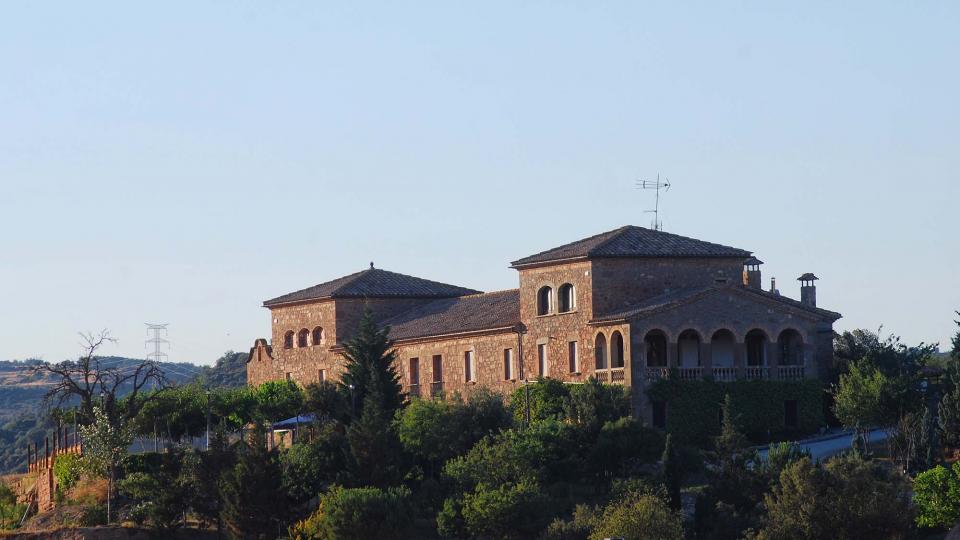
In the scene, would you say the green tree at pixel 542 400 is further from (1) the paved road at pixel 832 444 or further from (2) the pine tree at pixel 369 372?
(1) the paved road at pixel 832 444

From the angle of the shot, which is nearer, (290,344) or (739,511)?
(739,511)

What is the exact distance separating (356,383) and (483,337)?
18.8 feet

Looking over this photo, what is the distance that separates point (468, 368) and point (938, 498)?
86.6 feet

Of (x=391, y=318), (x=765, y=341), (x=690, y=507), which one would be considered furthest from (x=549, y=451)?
(x=391, y=318)

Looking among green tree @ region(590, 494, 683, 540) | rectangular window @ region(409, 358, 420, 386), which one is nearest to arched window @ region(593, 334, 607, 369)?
rectangular window @ region(409, 358, 420, 386)

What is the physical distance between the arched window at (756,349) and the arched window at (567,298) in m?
6.77

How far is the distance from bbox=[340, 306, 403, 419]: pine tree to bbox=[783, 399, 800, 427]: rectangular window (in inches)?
602

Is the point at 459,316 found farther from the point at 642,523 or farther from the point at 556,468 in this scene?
the point at 642,523

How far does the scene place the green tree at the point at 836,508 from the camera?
51531mm

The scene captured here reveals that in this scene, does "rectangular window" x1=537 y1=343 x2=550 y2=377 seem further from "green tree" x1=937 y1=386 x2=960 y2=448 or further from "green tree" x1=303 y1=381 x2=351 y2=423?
"green tree" x1=937 y1=386 x2=960 y2=448

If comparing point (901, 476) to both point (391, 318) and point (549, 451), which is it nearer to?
point (549, 451)

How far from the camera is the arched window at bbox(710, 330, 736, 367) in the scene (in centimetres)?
6875

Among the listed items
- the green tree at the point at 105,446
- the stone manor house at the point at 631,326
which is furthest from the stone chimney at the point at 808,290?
the green tree at the point at 105,446

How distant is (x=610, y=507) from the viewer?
5503 centimetres
